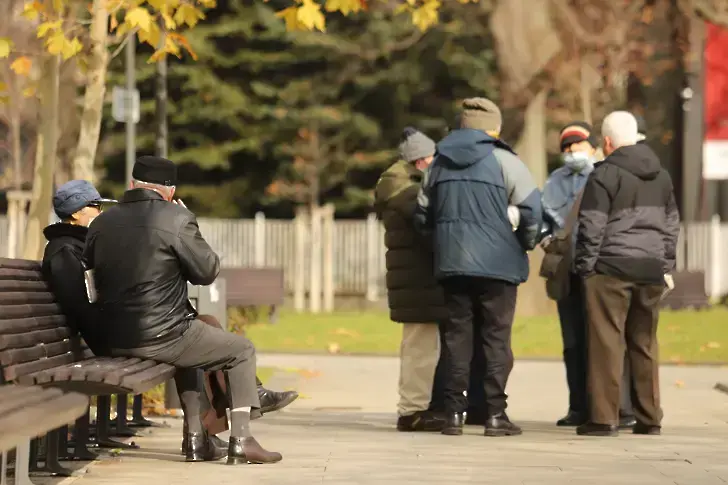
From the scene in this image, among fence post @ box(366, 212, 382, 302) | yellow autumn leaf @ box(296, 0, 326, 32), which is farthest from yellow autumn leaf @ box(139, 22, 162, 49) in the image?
fence post @ box(366, 212, 382, 302)

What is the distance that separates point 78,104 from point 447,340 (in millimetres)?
27890

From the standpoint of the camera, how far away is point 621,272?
37.3 ft

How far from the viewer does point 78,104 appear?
126 ft

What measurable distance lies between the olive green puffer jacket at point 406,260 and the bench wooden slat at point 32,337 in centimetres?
275

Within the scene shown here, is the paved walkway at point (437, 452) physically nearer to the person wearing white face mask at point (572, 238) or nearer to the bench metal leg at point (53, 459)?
the bench metal leg at point (53, 459)

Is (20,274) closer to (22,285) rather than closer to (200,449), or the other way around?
(22,285)

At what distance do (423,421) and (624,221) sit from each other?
1820 millimetres

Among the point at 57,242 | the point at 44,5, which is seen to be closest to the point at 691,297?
the point at 44,5

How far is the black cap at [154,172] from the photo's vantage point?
9.63 meters

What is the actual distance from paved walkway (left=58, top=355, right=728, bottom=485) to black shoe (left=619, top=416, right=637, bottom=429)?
253 millimetres

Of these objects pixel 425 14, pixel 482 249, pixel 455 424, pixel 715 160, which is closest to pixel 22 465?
pixel 455 424

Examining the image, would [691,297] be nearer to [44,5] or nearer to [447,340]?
[44,5]

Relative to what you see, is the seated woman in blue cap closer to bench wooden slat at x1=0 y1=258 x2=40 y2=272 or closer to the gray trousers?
bench wooden slat at x1=0 y1=258 x2=40 y2=272

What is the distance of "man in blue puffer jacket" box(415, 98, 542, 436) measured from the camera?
11.2 m
